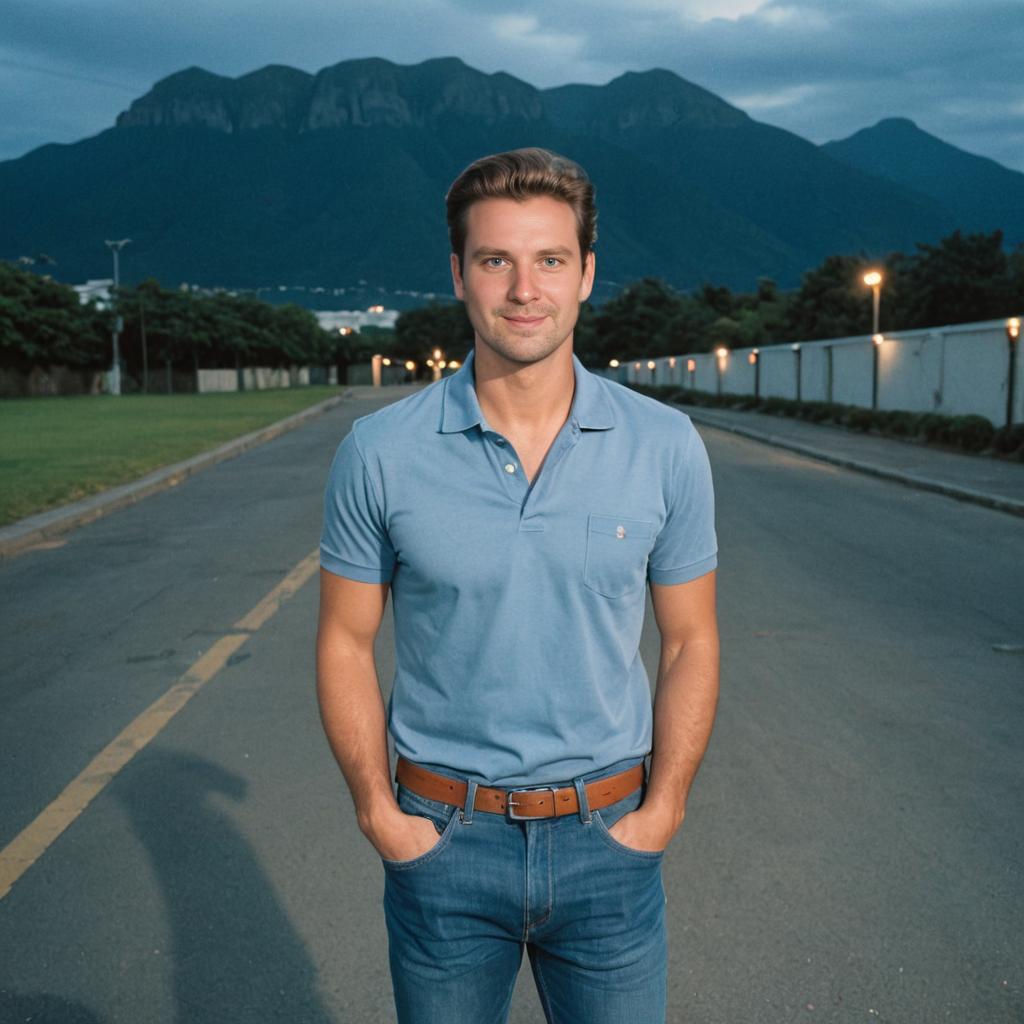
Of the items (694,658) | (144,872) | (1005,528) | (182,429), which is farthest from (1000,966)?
(182,429)

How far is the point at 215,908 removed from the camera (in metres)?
4.10

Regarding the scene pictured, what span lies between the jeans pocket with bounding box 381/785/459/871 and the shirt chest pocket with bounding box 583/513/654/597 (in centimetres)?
47

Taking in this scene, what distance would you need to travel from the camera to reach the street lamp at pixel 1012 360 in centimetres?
2627

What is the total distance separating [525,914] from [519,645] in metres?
0.47

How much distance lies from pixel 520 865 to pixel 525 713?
261mm

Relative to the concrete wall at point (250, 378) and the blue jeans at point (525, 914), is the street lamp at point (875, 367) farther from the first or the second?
the concrete wall at point (250, 378)

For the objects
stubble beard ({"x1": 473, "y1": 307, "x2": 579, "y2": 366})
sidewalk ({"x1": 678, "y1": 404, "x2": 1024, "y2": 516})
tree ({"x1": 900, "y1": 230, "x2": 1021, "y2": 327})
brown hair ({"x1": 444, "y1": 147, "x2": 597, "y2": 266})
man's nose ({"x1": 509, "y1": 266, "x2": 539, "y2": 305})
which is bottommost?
sidewalk ({"x1": 678, "y1": 404, "x2": 1024, "y2": 516})

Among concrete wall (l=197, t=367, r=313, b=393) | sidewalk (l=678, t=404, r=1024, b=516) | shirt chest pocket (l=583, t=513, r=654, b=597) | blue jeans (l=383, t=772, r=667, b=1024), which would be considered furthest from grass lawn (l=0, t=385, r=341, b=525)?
concrete wall (l=197, t=367, r=313, b=393)

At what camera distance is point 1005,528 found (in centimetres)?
1454

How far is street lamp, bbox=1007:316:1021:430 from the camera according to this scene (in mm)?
26266

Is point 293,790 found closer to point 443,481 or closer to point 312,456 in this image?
point 443,481

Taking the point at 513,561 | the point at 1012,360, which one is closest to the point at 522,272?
the point at 513,561

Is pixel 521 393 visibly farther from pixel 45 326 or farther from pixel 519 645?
pixel 45 326

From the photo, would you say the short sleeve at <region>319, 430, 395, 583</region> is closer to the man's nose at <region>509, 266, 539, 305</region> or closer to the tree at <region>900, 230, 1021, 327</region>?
the man's nose at <region>509, 266, 539, 305</region>
